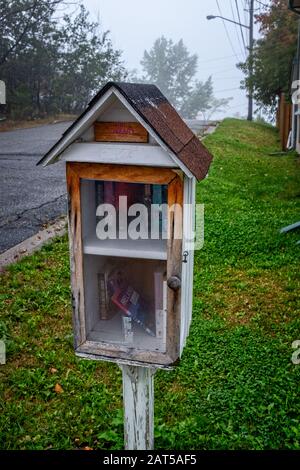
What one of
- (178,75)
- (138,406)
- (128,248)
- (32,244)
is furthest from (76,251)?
(178,75)

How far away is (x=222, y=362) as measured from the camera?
3156 mm

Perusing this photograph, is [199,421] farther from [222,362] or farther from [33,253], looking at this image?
[33,253]

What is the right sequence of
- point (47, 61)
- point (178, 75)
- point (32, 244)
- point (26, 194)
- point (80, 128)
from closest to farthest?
point (80, 128) → point (32, 244) → point (26, 194) → point (47, 61) → point (178, 75)

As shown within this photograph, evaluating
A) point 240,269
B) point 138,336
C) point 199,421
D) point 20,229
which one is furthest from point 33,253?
point 138,336

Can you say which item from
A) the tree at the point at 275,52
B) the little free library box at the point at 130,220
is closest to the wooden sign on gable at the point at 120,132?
the little free library box at the point at 130,220

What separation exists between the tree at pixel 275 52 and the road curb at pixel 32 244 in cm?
1234

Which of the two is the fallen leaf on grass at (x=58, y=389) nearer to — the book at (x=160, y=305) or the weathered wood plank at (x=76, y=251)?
the weathered wood plank at (x=76, y=251)

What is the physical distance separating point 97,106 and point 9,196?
5.89 meters

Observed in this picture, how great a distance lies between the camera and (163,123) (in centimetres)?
171

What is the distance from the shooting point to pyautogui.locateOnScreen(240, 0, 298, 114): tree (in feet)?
51.9

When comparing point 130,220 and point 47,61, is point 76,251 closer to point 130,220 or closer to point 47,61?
point 130,220

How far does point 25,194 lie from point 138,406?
18.8 feet

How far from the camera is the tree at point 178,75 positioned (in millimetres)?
64062

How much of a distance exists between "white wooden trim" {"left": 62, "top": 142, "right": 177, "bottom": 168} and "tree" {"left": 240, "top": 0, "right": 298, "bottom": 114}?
15258 mm
